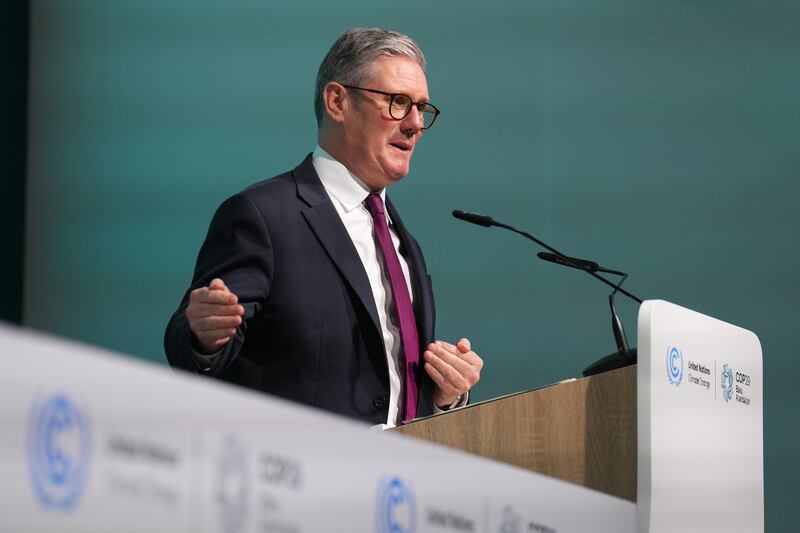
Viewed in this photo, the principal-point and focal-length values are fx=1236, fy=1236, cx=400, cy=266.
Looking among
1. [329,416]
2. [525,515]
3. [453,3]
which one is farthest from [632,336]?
[329,416]

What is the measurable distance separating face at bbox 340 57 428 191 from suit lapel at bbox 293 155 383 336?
0.15 m

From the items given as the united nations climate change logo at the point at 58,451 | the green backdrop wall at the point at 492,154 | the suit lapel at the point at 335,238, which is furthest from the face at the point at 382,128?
the united nations climate change logo at the point at 58,451

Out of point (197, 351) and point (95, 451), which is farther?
point (197, 351)

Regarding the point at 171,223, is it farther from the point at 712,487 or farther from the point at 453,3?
the point at 712,487

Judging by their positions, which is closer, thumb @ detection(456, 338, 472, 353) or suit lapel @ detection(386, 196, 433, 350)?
thumb @ detection(456, 338, 472, 353)

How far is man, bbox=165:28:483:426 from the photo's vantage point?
244cm

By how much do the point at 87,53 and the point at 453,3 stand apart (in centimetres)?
138

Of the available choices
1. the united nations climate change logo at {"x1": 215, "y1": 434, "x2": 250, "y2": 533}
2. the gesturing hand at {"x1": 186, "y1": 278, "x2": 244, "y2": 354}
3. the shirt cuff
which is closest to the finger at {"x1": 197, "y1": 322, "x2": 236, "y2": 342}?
the gesturing hand at {"x1": 186, "y1": 278, "x2": 244, "y2": 354}

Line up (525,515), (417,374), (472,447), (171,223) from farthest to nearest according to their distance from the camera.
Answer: (171,223), (417,374), (472,447), (525,515)

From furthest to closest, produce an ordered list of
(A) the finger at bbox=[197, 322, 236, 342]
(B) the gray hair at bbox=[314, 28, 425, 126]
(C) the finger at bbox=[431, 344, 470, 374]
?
(B) the gray hair at bbox=[314, 28, 425, 126] → (C) the finger at bbox=[431, 344, 470, 374] → (A) the finger at bbox=[197, 322, 236, 342]

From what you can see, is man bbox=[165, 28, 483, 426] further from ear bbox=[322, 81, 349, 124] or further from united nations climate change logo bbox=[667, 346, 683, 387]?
united nations climate change logo bbox=[667, 346, 683, 387]

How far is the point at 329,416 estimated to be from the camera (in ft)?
4.30

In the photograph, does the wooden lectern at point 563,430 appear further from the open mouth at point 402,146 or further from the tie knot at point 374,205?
the open mouth at point 402,146

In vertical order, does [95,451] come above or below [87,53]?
below
